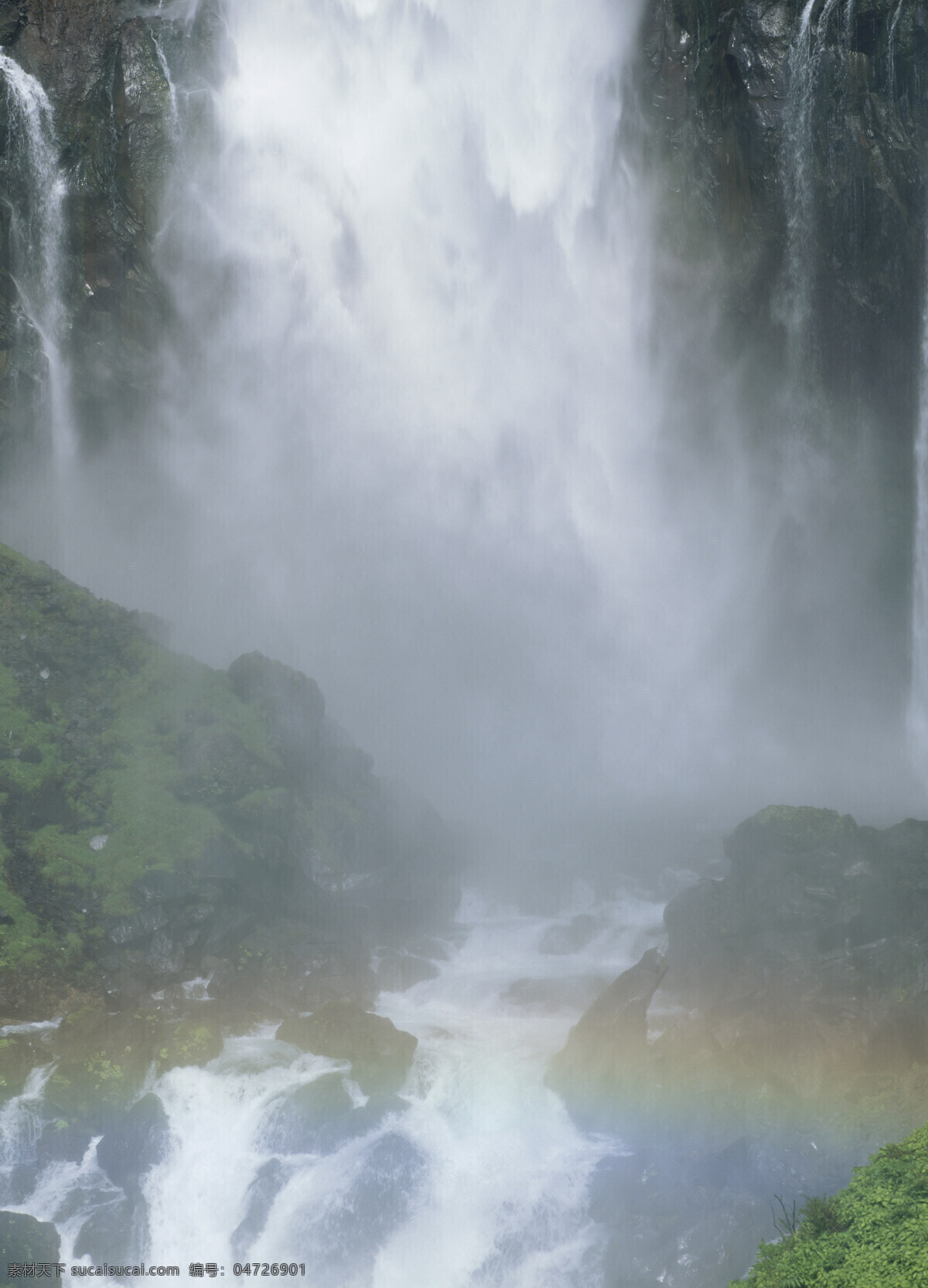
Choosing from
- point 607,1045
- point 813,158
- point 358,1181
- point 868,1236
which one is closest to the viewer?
point 868,1236

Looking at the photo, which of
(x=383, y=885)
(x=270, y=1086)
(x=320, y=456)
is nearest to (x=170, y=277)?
(x=320, y=456)

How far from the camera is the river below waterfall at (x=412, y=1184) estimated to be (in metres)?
17.7

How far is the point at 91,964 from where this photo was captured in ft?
77.6

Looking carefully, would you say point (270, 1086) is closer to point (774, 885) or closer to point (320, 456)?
point (774, 885)

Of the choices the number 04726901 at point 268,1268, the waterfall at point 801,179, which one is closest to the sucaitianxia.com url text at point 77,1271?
the number 04726901 at point 268,1268

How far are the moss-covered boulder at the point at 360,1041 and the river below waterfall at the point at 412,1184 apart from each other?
33 cm

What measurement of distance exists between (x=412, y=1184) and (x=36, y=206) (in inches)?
1554

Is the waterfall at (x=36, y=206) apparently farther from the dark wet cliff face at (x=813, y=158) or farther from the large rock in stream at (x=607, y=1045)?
the large rock in stream at (x=607, y=1045)

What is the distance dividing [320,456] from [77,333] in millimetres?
11846

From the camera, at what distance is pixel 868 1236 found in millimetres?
10188

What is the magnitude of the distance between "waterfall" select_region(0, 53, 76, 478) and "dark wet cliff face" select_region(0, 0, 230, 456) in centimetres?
16

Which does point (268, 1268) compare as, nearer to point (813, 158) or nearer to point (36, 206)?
point (813, 158)

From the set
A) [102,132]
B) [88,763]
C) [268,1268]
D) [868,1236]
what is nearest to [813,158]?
[102,132]

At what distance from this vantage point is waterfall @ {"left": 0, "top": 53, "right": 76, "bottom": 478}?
123ft
